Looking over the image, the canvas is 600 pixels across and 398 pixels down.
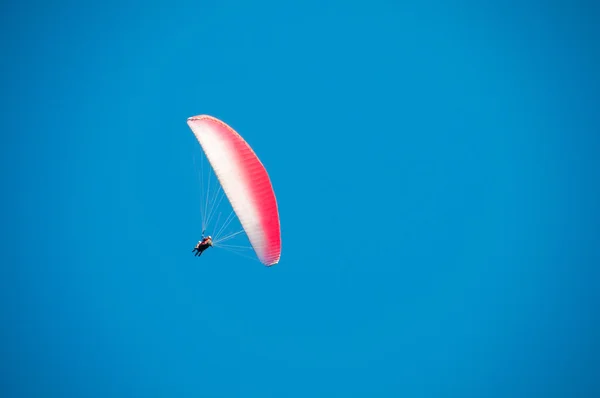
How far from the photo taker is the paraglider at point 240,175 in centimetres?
1088

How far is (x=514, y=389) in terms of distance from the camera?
119 ft

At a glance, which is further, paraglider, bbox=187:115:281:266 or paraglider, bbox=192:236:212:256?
paraglider, bbox=192:236:212:256

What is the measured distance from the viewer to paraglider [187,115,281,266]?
35.7 ft

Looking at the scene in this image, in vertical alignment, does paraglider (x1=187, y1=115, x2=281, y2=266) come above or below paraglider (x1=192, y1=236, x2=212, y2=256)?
above

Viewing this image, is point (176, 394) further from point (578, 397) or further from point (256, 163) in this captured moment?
point (578, 397)

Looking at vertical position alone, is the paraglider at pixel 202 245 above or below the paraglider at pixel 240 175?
below

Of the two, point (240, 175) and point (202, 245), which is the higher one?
point (240, 175)

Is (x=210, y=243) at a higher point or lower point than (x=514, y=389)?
lower

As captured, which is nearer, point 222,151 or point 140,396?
point 222,151

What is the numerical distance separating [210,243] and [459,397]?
31318mm

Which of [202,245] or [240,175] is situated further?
[202,245]

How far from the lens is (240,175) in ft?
36.4

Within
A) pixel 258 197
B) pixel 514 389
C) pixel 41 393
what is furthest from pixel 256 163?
pixel 514 389

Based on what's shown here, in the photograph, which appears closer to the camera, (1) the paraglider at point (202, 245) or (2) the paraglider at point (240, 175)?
(2) the paraglider at point (240, 175)
